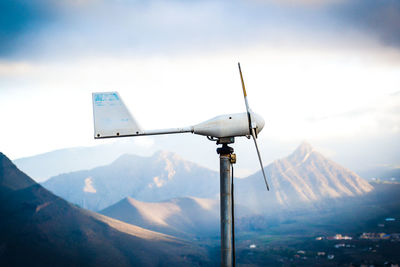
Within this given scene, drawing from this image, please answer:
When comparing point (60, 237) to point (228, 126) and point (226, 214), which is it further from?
point (228, 126)

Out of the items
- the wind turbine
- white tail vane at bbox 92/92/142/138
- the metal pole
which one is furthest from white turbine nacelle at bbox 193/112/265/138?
white tail vane at bbox 92/92/142/138

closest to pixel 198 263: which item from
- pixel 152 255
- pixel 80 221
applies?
pixel 152 255

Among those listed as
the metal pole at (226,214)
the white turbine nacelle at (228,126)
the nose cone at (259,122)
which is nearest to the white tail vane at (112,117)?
the white turbine nacelle at (228,126)

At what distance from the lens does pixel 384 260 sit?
16900 cm

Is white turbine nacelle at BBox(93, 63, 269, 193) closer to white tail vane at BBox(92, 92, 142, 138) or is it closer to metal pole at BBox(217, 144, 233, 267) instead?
white tail vane at BBox(92, 92, 142, 138)

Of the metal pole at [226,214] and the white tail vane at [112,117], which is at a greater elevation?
the white tail vane at [112,117]

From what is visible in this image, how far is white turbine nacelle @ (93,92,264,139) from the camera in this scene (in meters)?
14.1

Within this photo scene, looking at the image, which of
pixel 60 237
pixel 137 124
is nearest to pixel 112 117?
pixel 137 124

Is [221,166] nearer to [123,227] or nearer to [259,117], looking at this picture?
[259,117]

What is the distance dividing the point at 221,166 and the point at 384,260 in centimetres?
18959

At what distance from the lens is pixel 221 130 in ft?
46.1

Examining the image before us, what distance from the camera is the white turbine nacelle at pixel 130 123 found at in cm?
1410

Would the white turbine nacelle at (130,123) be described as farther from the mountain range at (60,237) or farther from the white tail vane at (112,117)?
the mountain range at (60,237)

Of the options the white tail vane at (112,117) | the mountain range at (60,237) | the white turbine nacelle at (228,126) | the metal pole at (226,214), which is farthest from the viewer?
the mountain range at (60,237)
